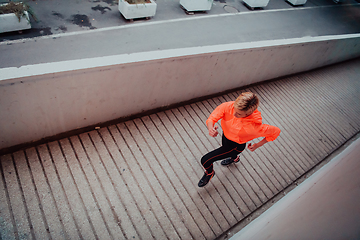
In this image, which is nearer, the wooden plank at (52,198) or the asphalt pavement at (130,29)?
the wooden plank at (52,198)

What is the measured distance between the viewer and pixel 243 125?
271cm

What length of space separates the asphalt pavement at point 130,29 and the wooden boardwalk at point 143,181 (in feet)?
15.1

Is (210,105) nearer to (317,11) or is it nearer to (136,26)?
(136,26)

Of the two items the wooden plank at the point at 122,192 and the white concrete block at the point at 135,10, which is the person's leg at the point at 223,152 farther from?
the white concrete block at the point at 135,10

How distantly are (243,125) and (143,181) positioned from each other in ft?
5.83

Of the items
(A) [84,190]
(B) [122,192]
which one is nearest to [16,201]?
(A) [84,190]

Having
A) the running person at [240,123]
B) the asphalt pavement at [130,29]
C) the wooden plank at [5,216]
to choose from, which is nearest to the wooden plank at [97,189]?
the wooden plank at [5,216]

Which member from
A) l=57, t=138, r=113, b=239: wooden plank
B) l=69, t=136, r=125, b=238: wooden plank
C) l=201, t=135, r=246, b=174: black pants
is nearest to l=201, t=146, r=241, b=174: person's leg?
l=201, t=135, r=246, b=174: black pants

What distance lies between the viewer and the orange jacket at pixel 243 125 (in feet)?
8.78

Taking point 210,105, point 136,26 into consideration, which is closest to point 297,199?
point 210,105

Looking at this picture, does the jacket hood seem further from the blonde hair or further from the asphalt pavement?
the asphalt pavement

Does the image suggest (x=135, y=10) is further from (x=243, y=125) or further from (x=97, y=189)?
(x=243, y=125)

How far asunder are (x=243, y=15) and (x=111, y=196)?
11.8 m

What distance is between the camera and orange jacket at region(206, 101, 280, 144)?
2675 millimetres
